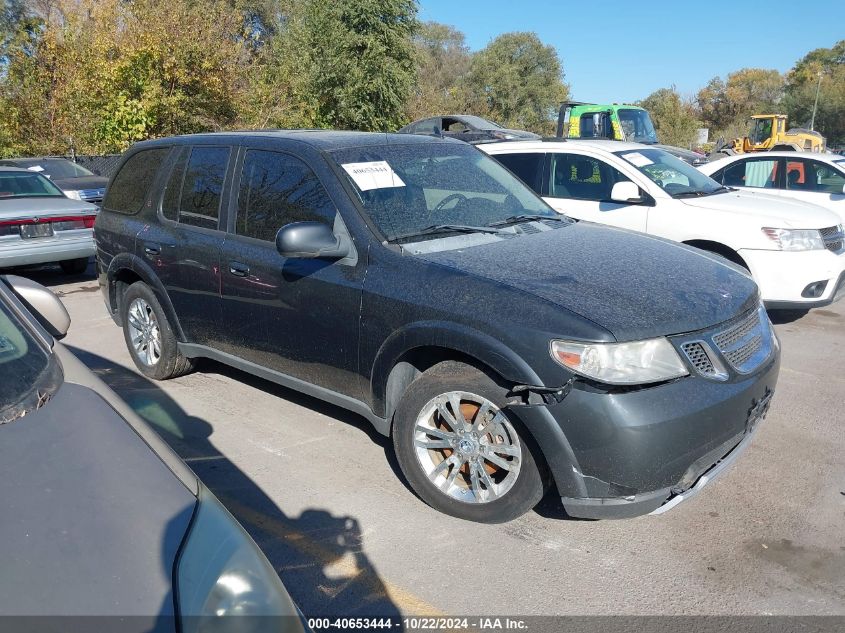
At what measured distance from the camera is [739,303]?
358 centimetres

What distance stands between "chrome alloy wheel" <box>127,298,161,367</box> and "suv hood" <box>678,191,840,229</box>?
16.0 ft

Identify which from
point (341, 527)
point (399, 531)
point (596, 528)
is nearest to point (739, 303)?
point (596, 528)

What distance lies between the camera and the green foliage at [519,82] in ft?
153

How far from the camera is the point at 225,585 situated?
5.65 ft

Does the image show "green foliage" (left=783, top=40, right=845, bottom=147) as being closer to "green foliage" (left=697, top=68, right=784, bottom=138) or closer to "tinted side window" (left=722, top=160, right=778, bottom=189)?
"green foliage" (left=697, top=68, right=784, bottom=138)

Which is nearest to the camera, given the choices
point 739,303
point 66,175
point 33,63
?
point 739,303

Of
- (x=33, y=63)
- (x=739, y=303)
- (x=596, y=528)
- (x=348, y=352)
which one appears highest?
(x=33, y=63)

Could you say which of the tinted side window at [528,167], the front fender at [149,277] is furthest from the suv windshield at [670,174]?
the front fender at [149,277]

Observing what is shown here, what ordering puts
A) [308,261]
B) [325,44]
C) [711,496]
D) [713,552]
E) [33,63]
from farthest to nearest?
[325,44], [33,63], [308,261], [711,496], [713,552]

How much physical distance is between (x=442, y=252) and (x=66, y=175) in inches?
469

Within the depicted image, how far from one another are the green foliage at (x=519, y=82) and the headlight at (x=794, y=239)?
39950mm

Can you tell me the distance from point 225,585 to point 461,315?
189cm

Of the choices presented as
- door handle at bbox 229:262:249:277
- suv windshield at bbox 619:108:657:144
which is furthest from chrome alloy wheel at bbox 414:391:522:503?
suv windshield at bbox 619:108:657:144

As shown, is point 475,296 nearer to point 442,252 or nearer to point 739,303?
point 442,252
